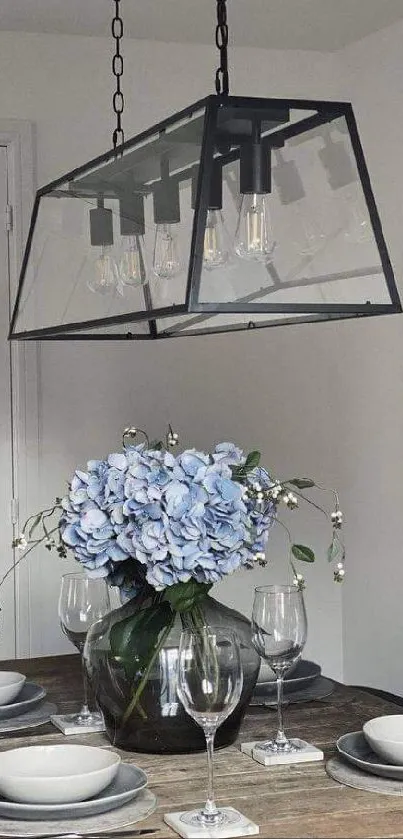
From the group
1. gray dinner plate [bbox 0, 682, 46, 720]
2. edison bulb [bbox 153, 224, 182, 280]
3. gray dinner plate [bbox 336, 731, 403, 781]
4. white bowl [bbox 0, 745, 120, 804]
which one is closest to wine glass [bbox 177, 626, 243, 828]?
white bowl [bbox 0, 745, 120, 804]

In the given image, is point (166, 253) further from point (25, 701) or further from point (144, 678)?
point (25, 701)

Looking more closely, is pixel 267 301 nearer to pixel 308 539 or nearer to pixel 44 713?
pixel 44 713

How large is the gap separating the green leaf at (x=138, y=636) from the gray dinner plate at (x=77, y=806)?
9.5 inches

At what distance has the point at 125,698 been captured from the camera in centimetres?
188

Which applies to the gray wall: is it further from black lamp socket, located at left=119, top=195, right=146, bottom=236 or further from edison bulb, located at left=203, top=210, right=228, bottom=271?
edison bulb, located at left=203, top=210, right=228, bottom=271

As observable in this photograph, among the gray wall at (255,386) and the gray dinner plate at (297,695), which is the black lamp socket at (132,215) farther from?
the gray wall at (255,386)

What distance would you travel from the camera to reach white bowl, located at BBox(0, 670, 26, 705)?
214 cm

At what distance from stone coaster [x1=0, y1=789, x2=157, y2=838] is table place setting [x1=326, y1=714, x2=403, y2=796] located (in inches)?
12.0

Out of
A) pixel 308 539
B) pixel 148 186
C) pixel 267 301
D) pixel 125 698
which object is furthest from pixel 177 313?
pixel 308 539

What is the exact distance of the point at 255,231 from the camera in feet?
5.42

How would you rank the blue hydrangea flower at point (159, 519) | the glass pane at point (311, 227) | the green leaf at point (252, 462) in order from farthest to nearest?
the green leaf at point (252, 462)
the blue hydrangea flower at point (159, 519)
the glass pane at point (311, 227)

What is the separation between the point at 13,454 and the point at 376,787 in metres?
2.22

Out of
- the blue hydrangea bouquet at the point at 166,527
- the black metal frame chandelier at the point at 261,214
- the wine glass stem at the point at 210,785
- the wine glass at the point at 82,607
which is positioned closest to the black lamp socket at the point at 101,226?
the black metal frame chandelier at the point at 261,214

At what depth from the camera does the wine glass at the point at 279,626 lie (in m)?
1.82
